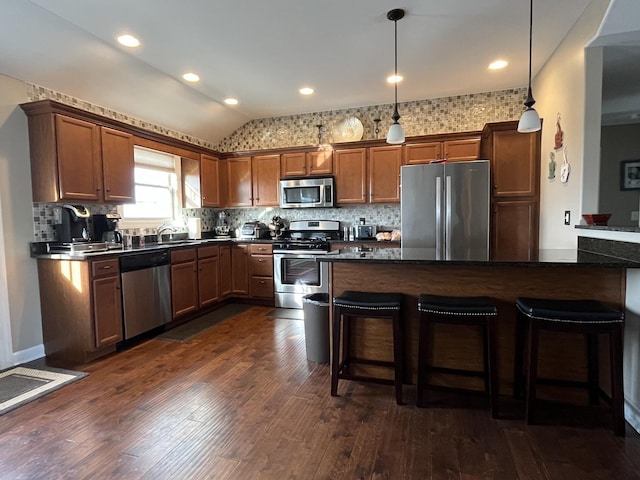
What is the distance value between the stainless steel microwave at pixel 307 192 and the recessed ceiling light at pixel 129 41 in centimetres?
247

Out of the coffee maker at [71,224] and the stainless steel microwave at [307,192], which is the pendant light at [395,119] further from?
the coffee maker at [71,224]

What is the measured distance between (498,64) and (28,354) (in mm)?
5396

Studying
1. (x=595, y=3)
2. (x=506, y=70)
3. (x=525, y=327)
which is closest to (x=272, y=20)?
(x=595, y=3)

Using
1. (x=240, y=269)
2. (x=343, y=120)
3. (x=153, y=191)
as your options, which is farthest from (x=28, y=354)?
(x=343, y=120)

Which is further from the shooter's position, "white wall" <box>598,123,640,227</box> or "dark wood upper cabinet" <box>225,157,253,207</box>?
"dark wood upper cabinet" <box>225,157,253,207</box>

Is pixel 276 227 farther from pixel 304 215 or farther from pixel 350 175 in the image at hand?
pixel 350 175

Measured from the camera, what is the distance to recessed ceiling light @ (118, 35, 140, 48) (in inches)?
114

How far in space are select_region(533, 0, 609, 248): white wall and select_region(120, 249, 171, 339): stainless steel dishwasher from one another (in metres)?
3.95

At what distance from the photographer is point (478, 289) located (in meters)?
2.32

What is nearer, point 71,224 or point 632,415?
point 632,415

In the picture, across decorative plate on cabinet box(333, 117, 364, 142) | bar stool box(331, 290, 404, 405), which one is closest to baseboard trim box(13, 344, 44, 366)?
bar stool box(331, 290, 404, 405)

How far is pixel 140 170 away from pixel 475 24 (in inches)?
157

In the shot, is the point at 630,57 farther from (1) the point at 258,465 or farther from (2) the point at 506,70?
(1) the point at 258,465

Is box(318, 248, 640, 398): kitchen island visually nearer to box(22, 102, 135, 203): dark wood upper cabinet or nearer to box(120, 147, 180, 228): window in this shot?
box(22, 102, 135, 203): dark wood upper cabinet
